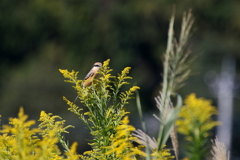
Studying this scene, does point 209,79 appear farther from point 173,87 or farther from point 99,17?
point 173,87

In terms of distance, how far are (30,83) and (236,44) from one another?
15.1m

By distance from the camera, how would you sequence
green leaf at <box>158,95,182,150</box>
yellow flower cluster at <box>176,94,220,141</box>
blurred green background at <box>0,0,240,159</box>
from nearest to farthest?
yellow flower cluster at <box>176,94,220,141</box>
green leaf at <box>158,95,182,150</box>
blurred green background at <box>0,0,240,159</box>

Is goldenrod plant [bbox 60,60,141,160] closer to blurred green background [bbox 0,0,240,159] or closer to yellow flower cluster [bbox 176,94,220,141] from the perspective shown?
yellow flower cluster [bbox 176,94,220,141]

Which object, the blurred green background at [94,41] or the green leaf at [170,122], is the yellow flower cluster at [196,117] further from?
the blurred green background at [94,41]

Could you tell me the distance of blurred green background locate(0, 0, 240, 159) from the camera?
118 ft

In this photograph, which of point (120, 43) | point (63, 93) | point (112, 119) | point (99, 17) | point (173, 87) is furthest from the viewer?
point (99, 17)

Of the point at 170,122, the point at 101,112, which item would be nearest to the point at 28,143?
the point at 170,122

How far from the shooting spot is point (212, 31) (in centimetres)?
4150

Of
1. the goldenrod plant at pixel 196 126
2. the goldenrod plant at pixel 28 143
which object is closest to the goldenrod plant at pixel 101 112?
the goldenrod plant at pixel 28 143

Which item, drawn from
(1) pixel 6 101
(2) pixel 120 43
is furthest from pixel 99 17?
(1) pixel 6 101

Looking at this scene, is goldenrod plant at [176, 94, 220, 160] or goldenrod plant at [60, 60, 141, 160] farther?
goldenrod plant at [60, 60, 141, 160]

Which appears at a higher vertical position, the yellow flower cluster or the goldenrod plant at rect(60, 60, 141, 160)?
the goldenrod plant at rect(60, 60, 141, 160)

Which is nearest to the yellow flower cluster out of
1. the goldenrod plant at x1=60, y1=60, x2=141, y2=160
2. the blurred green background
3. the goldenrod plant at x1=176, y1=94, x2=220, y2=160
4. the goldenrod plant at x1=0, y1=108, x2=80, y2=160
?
the goldenrod plant at x1=176, y1=94, x2=220, y2=160

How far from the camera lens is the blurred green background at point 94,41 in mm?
36062
